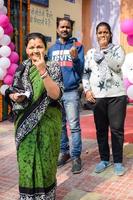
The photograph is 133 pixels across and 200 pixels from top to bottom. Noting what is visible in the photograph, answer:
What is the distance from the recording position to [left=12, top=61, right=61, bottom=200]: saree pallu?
115 inches

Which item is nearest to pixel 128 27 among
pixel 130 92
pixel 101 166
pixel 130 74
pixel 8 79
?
pixel 130 74

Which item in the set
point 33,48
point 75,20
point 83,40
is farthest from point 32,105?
point 83,40

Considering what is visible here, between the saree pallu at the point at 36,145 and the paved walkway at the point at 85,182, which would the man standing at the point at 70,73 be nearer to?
the paved walkway at the point at 85,182

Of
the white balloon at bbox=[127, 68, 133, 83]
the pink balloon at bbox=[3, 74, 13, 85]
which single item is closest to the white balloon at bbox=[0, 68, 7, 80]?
the pink balloon at bbox=[3, 74, 13, 85]

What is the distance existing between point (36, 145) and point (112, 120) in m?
1.54

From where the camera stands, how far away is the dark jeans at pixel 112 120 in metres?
4.21

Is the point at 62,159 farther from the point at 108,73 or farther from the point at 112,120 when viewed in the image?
the point at 108,73

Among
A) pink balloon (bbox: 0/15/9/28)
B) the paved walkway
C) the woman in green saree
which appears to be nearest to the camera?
the woman in green saree

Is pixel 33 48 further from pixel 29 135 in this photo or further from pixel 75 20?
pixel 75 20

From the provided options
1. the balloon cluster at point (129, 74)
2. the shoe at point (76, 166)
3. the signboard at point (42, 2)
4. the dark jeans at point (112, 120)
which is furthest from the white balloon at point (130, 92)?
the signboard at point (42, 2)

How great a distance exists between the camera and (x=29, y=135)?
2939 mm

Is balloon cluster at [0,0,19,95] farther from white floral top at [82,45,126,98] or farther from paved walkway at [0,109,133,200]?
white floral top at [82,45,126,98]

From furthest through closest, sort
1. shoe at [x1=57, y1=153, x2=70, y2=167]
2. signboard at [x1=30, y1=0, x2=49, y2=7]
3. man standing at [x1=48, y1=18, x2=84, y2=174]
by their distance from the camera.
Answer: signboard at [x1=30, y1=0, x2=49, y2=7] → shoe at [x1=57, y1=153, x2=70, y2=167] → man standing at [x1=48, y1=18, x2=84, y2=174]

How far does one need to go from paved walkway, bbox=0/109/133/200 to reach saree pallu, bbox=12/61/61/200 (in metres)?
0.78
